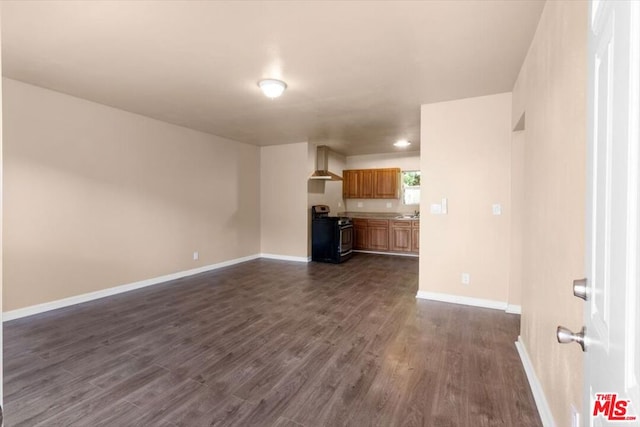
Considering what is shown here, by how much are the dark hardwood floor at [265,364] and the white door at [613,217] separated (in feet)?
4.49

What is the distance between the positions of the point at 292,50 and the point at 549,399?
3050 millimetres

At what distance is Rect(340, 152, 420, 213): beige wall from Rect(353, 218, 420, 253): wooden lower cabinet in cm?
80

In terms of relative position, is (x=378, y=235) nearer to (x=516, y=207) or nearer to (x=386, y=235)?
(x=386, y=235)

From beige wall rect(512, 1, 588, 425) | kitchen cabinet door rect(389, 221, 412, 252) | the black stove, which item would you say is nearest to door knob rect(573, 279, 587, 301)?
beige wall rect(512, 1, 588, 425)

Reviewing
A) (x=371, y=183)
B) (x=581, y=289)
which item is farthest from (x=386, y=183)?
(x=581, y=289)

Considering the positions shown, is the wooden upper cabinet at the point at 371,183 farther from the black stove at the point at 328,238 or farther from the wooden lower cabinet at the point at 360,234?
the black stove at the point at 328,238

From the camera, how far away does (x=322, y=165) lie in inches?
269

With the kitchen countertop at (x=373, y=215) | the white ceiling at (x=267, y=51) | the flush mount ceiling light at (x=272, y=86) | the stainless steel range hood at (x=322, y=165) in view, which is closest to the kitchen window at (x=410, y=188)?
the kitchen countertop at (x=373, y=215)

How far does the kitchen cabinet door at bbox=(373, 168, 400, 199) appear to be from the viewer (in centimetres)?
759

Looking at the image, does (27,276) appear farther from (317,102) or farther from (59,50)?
(317,102)

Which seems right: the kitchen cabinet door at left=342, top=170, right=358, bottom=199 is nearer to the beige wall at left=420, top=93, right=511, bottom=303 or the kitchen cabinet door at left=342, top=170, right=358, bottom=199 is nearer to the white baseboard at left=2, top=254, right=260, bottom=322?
the white baseboard at left=2, top=254, right=260, bottom=322

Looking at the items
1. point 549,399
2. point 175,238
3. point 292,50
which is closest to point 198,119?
point 175,238

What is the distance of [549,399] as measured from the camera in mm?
1805

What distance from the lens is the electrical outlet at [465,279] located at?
3.79 m
